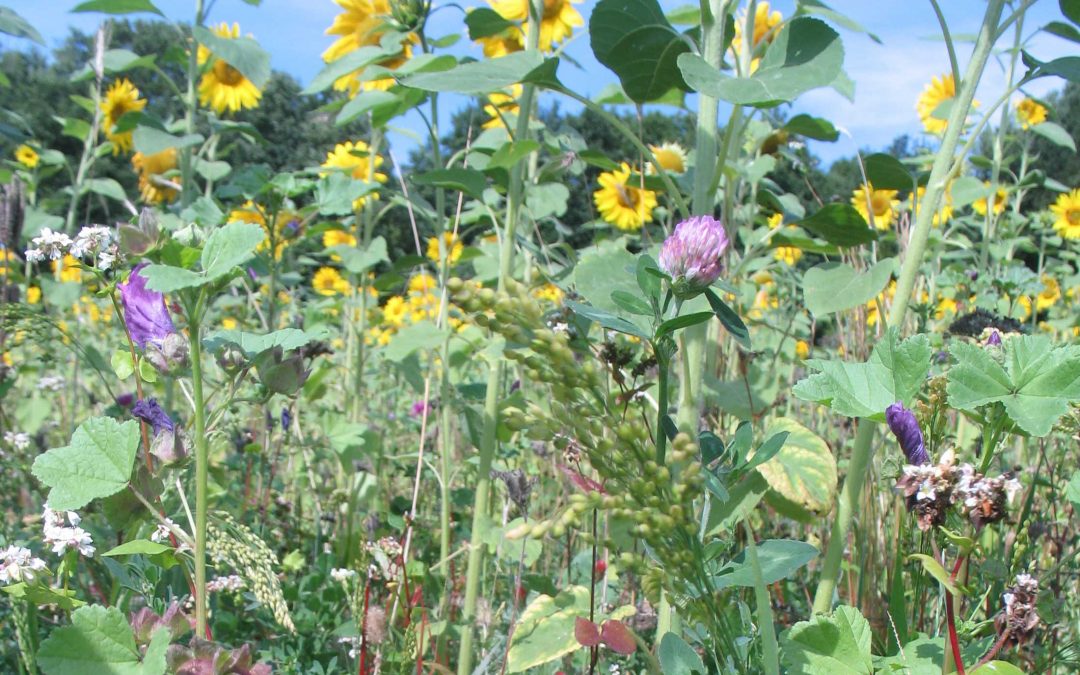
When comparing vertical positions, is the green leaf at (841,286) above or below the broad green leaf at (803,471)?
above

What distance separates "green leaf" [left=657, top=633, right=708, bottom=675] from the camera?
2.54 ft

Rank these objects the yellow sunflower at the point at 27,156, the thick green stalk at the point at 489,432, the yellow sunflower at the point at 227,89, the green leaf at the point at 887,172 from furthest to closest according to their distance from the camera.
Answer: the yellow sunflower at the point at 27,156 < the yellow sunflower at the point at 227,89 < the thick green stalk at the point at 489,432 < the green leaf at the point at 887,172

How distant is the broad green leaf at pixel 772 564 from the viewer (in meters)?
0.76

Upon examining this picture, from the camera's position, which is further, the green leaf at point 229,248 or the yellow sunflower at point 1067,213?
the yellow sunflower at point 1067,213

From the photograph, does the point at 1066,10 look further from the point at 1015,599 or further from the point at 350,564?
the point at 350,564

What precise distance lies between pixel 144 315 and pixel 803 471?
92cm

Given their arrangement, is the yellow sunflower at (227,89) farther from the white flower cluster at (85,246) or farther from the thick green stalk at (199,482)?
the thick green stalk at (199,482)

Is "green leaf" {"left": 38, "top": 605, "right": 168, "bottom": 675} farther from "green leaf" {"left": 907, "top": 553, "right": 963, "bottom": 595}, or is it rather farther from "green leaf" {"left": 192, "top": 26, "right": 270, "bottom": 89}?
"green leaf" {"left": 192, "top": 26, "right": 270, "bottom": 89}

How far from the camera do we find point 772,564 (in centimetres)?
79

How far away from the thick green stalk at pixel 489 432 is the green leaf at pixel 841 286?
0.52 m

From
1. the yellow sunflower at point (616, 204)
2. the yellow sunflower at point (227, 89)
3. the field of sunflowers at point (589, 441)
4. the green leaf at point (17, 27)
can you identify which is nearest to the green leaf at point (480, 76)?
the field of sunflowers at point (589, 441)

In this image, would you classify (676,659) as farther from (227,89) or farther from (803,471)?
(227,89)

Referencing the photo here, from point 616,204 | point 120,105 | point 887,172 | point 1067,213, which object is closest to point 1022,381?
point 887,172

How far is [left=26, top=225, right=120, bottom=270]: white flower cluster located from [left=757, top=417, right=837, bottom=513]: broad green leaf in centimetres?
91
